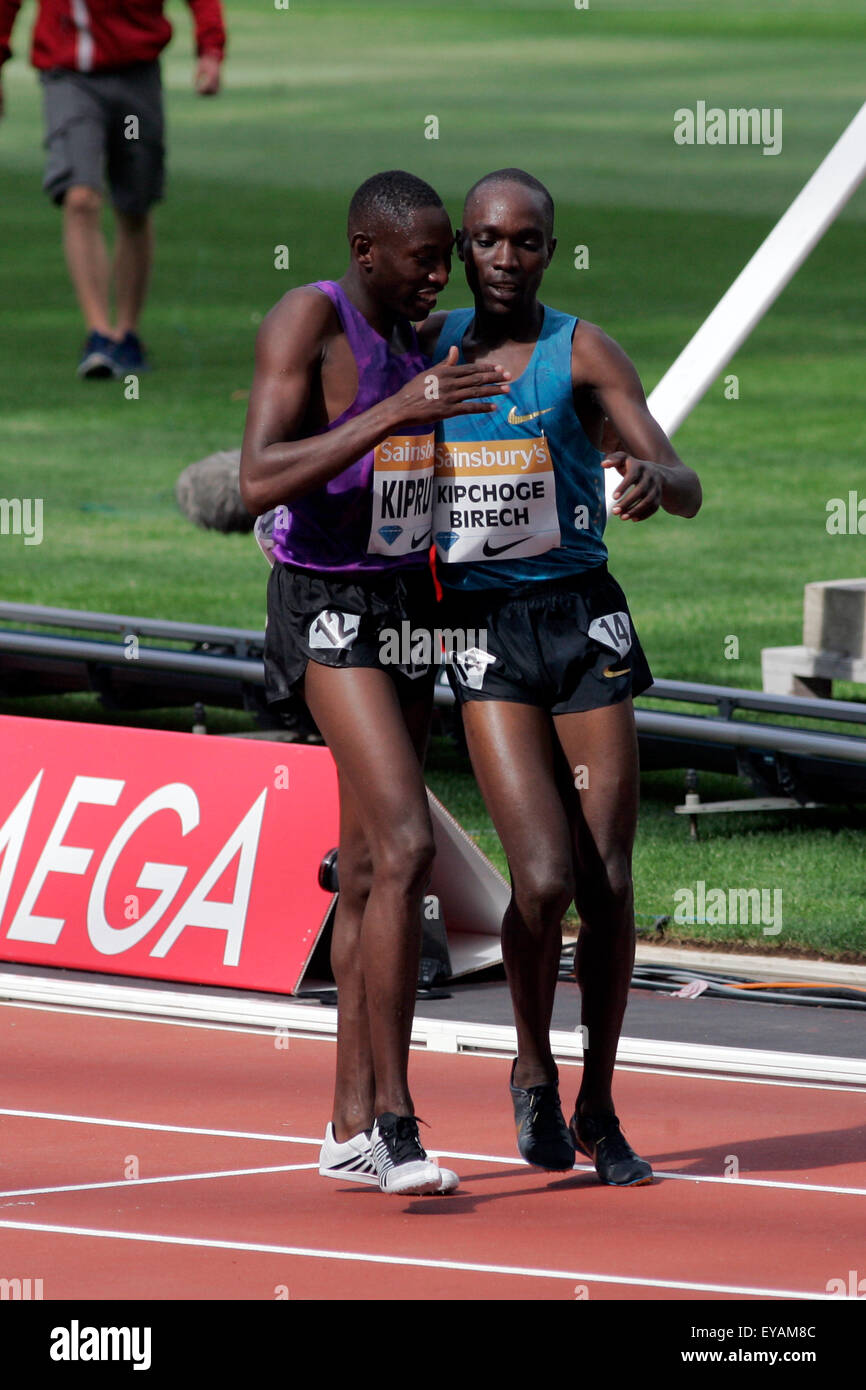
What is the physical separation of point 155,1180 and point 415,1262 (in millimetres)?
1087

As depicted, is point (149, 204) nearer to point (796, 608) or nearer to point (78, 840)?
point (796, 608)

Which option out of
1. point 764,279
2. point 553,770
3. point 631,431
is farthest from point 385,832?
point 764,279

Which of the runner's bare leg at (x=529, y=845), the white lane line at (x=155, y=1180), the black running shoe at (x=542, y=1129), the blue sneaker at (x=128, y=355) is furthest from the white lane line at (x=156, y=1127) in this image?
the blue sneaker at (x=128, y=355)

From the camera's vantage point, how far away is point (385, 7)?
77750 millimetres

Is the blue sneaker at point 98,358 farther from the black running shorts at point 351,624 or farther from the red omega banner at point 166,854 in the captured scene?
the black running shorts at point 351,624

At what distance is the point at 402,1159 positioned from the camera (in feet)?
19.7

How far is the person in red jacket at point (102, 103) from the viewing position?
728 inches

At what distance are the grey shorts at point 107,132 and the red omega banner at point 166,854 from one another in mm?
10235

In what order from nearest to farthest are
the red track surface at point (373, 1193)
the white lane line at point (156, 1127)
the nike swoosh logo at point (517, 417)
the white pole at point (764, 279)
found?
the red track surface at point (373, 1193)
the nike swoosh logo at point (517, 417)
the white lane line at point (156, 1127)
the white pole at point (764, 279)

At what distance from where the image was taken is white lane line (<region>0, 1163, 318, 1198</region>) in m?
6.29

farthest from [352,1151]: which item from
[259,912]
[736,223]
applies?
[736,223]

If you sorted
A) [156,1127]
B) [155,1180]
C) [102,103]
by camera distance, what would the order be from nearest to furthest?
1. [155,1180]
2. [156,1127]
3. [102,103]

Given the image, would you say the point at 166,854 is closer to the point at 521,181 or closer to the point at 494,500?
the point at 494,500

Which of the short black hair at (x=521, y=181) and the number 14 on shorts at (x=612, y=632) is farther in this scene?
the number 14 on shorts at (x=612, y=632)
